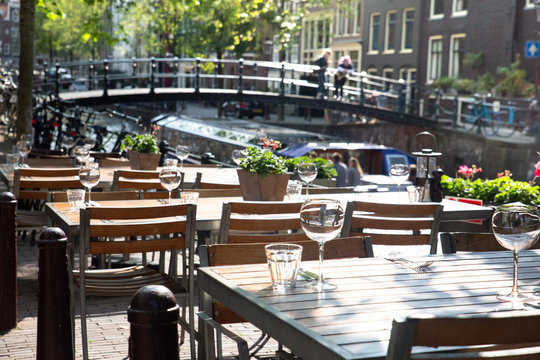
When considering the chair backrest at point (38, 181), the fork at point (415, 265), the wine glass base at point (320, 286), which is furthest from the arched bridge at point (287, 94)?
the wine glass base at point (320, 286)

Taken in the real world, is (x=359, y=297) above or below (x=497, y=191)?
above

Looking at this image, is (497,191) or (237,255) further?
(497,191)

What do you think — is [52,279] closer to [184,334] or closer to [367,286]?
[184,334]

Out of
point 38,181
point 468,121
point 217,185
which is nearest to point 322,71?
point 468,121

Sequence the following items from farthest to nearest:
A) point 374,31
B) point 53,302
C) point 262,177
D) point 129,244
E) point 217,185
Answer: point 374,31 → point 217,185 → point 262,177 → point 129,244 → point 53,302

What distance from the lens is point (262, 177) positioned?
4.61 metres

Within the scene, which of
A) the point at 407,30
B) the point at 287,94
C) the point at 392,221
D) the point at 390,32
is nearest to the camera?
the point at 392,221

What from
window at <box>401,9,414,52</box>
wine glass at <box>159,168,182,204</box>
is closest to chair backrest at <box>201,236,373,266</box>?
wine glass at <box>159,168,182,204</box>

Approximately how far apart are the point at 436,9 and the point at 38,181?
25.5 meters

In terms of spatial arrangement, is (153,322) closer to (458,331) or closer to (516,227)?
(458,331)

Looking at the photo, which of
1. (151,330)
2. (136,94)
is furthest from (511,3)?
(151,330)

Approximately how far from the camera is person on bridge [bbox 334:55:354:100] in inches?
926

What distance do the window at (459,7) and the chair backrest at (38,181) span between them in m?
23.8

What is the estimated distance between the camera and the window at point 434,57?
2840 cm
